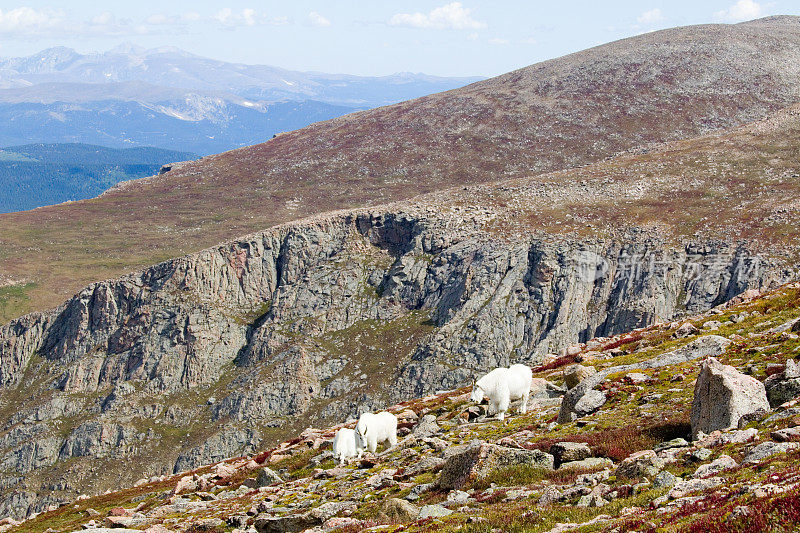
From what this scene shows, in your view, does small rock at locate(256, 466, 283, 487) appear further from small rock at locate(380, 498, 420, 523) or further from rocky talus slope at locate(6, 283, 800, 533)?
small rock at locate(380, 498, 420, 523)

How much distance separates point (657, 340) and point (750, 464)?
28615mm

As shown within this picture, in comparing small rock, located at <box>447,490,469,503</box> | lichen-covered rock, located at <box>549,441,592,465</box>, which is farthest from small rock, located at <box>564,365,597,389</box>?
small rock, located at <box>447,490,469,503</box>

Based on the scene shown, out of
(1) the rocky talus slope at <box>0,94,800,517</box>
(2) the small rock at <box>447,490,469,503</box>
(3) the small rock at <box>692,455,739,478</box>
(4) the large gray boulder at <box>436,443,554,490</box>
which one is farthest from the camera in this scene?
(1) the rocky talus slope at <box>0,94,800,517</box>

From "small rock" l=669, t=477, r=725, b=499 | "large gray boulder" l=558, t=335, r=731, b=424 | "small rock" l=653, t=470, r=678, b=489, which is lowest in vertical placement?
"large gray boulder" l=558, t=335, r=731, b=424

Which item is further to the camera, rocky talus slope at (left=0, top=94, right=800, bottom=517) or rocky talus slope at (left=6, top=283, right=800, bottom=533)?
rocky talus slope at (left=0, top=94, right=800, bottom=517)

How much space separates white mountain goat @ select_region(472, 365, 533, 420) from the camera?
33.8 meters

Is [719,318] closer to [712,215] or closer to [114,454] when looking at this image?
[712,215]

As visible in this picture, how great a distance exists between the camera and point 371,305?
159500 millimetres

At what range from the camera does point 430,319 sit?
149 metres

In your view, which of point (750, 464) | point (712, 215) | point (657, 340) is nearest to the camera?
point (750, 464)

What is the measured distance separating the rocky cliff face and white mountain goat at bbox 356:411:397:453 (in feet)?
308

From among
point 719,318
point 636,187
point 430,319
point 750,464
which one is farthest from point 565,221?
point 750,464

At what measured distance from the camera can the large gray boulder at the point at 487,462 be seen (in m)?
21.5

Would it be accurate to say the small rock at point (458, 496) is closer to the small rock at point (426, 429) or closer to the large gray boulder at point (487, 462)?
the large gray boulder at point (487, 462)
